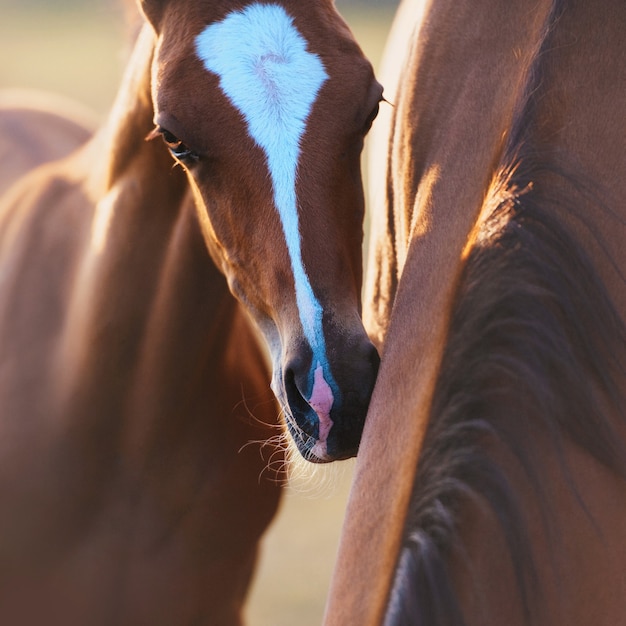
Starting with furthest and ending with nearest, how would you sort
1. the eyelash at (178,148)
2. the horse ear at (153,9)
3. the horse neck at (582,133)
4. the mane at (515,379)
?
1. the horse ear at (153,9)
2. the eyelash at (178,148)
3. the horse neck at (582,133)
4. the mane at (515,379)

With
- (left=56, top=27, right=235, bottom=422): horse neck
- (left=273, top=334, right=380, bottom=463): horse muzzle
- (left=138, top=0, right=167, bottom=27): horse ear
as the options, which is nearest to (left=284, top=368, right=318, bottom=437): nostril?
(left=273, top=334, right=380, bottom=463): horse muzzle

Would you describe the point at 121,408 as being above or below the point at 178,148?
below

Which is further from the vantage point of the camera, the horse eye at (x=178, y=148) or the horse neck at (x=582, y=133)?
the horse eye at (x=178, y=148)

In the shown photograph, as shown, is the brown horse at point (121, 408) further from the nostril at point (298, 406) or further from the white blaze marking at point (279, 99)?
the nostril at point (298, 406)

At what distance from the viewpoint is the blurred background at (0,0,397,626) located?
11.0 feet

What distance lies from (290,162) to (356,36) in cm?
1185

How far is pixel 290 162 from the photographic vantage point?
1.45 meters

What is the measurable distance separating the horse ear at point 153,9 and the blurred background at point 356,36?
69 cm

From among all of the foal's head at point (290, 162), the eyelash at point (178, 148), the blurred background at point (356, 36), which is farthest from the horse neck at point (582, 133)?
the blurred background at point (356, 36)

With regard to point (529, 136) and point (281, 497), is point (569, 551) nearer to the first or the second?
point (529, 136)

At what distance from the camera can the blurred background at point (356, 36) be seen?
132 inches

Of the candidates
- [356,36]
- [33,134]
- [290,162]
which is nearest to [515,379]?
[290,162]

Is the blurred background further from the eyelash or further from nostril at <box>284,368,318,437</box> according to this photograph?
the eyelash

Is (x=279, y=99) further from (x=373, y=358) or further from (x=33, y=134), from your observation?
(x=33, y=134)
